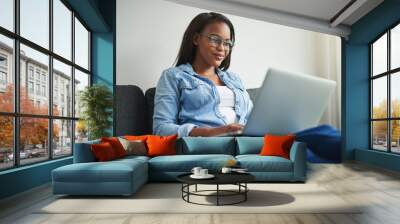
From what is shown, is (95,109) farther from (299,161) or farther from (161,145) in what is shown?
(299,161)

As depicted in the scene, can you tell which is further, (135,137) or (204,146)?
(135,137)

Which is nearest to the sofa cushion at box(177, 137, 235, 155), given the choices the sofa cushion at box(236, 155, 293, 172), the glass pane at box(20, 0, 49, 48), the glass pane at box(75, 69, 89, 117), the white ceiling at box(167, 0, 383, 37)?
the sofa cushion at box(236, 155, 293, 172)

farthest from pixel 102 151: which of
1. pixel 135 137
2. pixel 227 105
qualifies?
pixel 227 105

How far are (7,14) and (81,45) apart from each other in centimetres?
267

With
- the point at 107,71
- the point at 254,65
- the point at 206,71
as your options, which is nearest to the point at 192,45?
the point at 206,71

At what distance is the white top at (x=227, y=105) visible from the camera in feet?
17.4

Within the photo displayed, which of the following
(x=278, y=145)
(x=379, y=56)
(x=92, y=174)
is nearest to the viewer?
(x=92, y=174)

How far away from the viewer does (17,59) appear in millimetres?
4215

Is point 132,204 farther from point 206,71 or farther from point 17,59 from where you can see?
point 206,71

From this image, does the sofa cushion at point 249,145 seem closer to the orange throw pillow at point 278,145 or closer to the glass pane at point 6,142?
the orange throw pillow at point 278,145

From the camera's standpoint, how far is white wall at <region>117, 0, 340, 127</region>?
243 inches

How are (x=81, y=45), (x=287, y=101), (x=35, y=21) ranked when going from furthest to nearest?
(x=81, y=45) < (x=35, y=21) < (x=287, y=101)

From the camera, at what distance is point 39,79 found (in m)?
4.87

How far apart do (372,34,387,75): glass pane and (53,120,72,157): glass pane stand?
529cm
